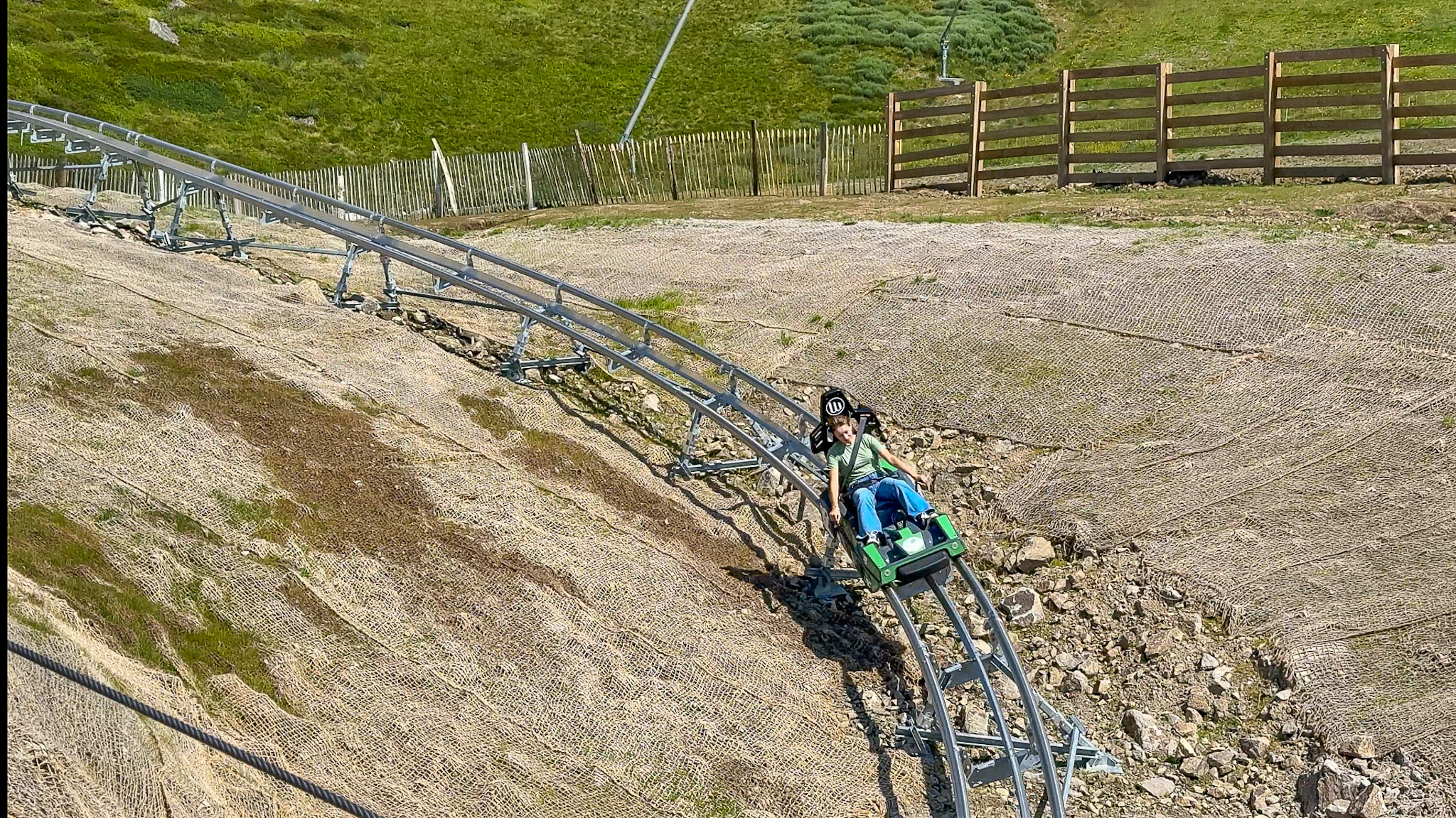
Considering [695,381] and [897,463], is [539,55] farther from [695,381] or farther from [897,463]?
[897,463]

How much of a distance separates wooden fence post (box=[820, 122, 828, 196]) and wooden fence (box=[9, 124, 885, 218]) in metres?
0.02

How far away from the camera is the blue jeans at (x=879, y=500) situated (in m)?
11.3

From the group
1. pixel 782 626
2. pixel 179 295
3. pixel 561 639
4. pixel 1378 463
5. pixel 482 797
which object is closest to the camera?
pixel 482 797

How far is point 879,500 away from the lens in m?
11.5

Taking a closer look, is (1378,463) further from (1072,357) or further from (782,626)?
(782,626)

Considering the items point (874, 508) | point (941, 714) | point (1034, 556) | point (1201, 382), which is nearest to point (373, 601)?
point (874, 508)

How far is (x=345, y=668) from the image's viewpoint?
9742 mm

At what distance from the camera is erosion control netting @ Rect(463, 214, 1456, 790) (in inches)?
450

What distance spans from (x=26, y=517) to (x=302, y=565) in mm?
1998

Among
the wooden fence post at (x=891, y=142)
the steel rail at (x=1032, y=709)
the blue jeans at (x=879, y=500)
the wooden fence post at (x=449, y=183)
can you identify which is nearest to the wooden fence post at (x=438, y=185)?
the wooden fence post at (x=449, y=183)

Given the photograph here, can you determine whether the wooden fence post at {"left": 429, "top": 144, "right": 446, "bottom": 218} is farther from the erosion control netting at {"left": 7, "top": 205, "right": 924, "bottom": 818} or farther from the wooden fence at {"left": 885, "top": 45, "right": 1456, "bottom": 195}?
the erosion control netting at {"left": 7, "top": 205, "right": 924, "bottom": 818}

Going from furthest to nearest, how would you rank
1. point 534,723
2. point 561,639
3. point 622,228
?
point 622,228 < point 561,639 < point 534,723

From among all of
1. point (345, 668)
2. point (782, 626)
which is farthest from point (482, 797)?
point (782, 626)

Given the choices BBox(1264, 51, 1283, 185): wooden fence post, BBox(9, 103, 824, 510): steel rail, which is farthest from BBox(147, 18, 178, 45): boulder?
BBox(1264, 51, 1283, 185): wooden fence post
